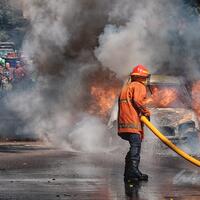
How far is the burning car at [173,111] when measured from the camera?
632 inches

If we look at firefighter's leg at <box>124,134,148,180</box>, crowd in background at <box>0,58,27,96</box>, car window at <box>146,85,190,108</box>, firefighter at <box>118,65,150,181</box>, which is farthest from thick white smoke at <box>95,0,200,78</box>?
crowd in background at <box>0,58,27,96</box>

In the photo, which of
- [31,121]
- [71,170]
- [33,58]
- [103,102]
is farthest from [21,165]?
[31,121]

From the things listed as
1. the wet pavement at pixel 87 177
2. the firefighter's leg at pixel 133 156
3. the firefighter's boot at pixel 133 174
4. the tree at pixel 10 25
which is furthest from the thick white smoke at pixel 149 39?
the tree at pixel 10 25

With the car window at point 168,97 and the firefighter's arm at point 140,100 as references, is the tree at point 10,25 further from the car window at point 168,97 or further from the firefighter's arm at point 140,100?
the firefighter's arm at point 140,100

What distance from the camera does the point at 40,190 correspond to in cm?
928

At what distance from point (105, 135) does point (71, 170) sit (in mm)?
4951

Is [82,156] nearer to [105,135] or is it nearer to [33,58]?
[105,135]

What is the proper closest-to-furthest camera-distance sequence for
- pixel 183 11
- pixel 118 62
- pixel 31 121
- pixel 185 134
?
pixel 185 134
pixel 118 62
pixel 183 11
pixel 31 121

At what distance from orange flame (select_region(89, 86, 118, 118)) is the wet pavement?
2.93 m

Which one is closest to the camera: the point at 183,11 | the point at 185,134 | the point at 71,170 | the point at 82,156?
the point at 71,170

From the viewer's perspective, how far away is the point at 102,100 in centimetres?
1850

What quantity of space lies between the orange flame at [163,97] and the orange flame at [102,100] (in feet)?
3.95

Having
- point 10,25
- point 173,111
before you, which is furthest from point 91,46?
point 10,25

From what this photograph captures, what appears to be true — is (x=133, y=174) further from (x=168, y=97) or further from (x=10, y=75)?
(x=10, y=75)
